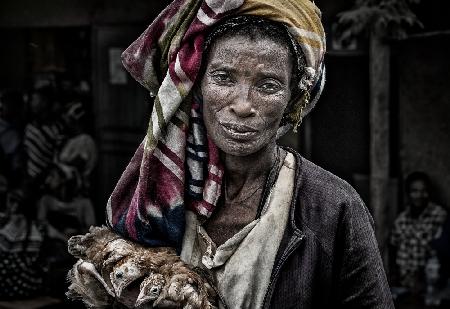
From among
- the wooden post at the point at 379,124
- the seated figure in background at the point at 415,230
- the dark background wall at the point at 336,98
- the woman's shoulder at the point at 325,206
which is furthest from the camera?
the dark background wall at the point at 336,98

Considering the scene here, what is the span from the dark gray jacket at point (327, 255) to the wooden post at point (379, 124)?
410 centimetres

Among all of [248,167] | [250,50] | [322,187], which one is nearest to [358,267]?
[322,187]

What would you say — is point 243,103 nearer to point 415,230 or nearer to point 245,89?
point 245,89

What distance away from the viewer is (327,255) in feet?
7.41

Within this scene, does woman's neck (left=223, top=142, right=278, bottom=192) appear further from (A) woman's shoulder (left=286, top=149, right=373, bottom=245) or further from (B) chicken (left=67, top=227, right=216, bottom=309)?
(B) chicken (left=67, top=227, right=216, bottom=309)

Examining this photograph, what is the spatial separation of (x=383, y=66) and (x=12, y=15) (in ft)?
15.0

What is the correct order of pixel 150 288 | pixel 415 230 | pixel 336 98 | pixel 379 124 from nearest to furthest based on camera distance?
pixel 150 288 → pixel 379 124 → pixel 415 230 → pixel 336 98

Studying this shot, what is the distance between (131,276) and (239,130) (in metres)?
0.47

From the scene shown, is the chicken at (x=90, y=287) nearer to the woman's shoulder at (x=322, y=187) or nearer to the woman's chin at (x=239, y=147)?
the woman's chin at (x=239, y=147)

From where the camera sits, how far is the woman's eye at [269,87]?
221 centimetres

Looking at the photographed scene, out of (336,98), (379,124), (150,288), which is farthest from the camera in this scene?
(336,98)

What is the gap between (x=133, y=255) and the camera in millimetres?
2246

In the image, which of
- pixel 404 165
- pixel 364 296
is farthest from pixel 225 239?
pixel 404 165

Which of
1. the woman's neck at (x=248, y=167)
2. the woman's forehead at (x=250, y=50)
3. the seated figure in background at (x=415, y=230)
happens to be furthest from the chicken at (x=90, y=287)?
the seated figure in background at (x=415, y=230)
